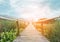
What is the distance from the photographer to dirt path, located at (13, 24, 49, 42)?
11.5ft

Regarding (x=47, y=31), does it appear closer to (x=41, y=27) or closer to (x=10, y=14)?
(x=41, y=27)

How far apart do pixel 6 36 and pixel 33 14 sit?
0.57 meters

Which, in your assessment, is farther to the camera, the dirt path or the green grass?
the dirt path

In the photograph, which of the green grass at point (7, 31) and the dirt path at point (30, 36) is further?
the dirt path at point (30, 36)

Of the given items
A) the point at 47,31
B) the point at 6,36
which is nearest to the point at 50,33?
the point at 47,31

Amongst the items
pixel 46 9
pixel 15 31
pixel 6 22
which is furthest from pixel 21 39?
pixel 46 9

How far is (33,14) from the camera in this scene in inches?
137

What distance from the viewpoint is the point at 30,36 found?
351 centimetres

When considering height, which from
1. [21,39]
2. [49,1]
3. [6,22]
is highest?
[49,1]

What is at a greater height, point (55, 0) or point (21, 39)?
point (55, 0)

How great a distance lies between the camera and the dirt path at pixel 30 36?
349cm

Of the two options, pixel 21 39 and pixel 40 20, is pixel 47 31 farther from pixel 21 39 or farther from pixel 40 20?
pixel 21 39

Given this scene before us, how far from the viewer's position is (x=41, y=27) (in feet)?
11.5

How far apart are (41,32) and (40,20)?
0.69 feet
